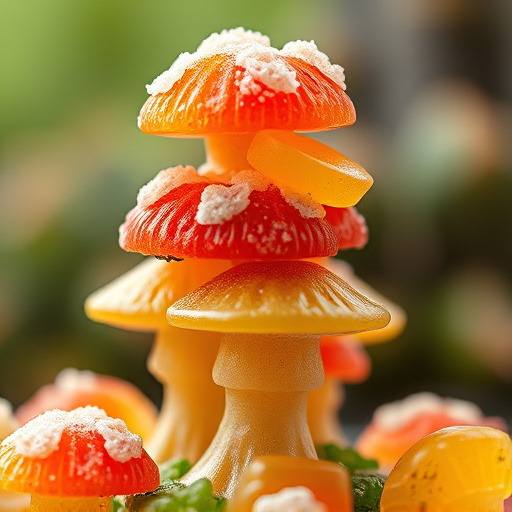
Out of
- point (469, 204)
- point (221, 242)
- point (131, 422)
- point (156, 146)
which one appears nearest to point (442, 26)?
point (469, 204)

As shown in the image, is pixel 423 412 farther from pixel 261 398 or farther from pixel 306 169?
pixel 306 169

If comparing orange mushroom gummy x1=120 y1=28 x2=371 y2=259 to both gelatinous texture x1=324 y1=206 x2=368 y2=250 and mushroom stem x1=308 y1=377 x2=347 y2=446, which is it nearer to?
gelatinous texture x1=324 y1=206 x2=368 y2=250

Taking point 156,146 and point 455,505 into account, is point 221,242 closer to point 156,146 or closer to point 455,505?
point 455,505

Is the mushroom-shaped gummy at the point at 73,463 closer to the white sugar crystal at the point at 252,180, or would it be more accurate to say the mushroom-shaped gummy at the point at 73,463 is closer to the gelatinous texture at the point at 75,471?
the gelatinous texture at the point at 75,471

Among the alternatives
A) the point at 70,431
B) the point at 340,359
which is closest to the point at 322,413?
the point at 340,359

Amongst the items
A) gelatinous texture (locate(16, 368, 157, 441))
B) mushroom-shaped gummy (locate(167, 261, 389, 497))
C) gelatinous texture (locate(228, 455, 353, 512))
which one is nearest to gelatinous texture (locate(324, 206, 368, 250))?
mushroom-shaped gummy (locate(167, 261, 389, 497))
